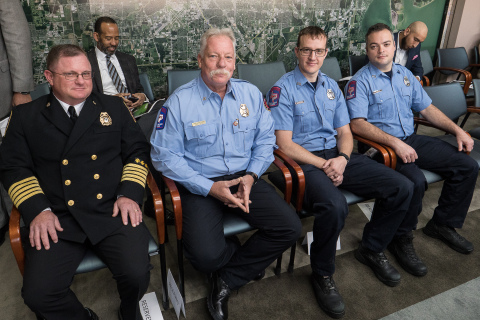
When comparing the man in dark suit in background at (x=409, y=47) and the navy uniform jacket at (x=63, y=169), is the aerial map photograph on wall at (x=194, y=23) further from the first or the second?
the navy uniform jacket at (x=63, y=169)

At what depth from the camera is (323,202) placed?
5.81ft

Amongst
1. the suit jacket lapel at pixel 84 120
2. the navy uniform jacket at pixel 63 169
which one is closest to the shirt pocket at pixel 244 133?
the navy uniform jacket at pixel 63 169

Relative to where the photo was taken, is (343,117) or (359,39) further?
(359,39)

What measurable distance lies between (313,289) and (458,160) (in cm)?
127

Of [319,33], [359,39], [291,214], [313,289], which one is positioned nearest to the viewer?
[291,214]

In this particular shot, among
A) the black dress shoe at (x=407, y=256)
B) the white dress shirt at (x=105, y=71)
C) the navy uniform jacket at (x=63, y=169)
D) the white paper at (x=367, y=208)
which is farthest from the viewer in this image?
Result: the white dress shirt at (x=105, y=71)

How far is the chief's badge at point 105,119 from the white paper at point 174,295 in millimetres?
796

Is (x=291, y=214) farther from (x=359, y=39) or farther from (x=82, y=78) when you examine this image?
(x=359, y=39)

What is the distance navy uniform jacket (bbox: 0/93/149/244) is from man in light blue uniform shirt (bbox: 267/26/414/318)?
97cm

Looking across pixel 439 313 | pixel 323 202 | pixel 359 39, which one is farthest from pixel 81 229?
pixel 359 39

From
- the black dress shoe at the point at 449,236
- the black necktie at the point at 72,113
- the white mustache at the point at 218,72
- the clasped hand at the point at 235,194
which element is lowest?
the black dress shoe at the point at 449,236

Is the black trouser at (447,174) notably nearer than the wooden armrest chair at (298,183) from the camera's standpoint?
No

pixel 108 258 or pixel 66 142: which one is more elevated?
pixel 66 142

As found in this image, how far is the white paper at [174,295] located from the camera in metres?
1.64
